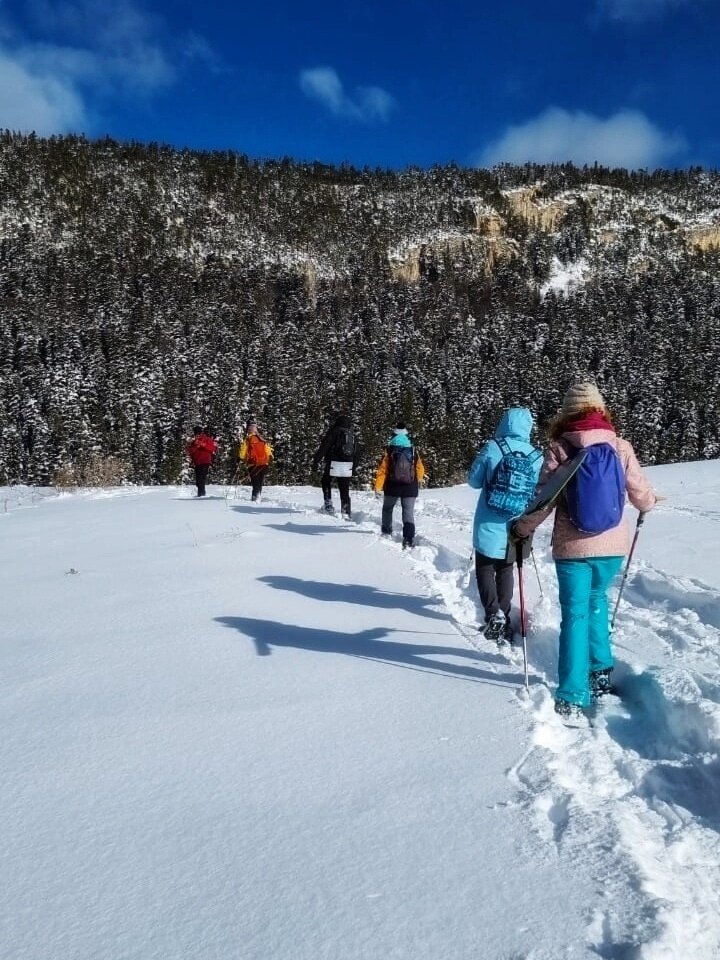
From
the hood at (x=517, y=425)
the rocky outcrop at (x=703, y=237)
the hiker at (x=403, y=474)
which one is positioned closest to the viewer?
the hood at (x=517, y=425)

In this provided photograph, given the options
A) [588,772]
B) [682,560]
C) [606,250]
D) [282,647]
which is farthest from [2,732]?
[606,250]

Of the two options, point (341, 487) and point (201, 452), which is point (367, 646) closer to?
point (341, 487)

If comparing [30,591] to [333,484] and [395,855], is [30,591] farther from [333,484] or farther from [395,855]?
[333,484]

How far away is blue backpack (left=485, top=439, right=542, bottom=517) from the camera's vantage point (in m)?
5.09

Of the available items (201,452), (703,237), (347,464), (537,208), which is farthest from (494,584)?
(537,208)

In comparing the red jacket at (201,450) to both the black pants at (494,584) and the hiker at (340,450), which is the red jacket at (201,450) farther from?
the black pants at (494,584)

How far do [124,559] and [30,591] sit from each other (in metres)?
1.48

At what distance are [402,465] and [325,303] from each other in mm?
122119

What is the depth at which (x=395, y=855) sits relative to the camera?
2.14 m

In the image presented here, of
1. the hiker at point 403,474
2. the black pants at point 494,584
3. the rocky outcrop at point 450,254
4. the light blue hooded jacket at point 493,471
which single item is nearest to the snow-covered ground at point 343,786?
the black pants at point 494,584

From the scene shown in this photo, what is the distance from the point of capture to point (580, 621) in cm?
358

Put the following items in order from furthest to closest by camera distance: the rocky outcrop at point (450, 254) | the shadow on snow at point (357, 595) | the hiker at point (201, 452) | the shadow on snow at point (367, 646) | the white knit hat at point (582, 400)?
the rocky outcrop at point (450, 254), the hiker at point (201, 452), the shadow on snow at point (357, 595), the shadow on snow at point (367, 646), the white knit hat at point (582, 400)

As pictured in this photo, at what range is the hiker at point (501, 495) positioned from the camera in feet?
16.7

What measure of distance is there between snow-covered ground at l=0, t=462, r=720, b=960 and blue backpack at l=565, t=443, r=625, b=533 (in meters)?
1.00
